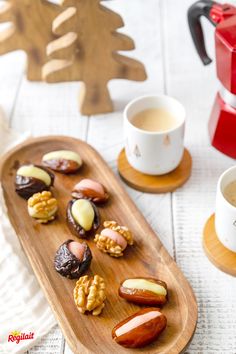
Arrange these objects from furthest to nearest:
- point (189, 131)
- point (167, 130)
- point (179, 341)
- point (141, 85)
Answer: point (141, 85) → point (189, 131) → point (167, 130) → point (179, 341)

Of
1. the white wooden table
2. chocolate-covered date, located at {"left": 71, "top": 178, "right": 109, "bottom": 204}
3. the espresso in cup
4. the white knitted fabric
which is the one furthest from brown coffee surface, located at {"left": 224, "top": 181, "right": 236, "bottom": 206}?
the white knitted fabric

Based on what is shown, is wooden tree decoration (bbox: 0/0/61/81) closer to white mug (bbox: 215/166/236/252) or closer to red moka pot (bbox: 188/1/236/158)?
red moka pot (bbox: 188/1/236/158)

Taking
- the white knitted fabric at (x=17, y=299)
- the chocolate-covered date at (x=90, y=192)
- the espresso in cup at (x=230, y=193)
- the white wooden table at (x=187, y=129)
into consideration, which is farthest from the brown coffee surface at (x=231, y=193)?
the white knitted fabric at (x=17, y=299)

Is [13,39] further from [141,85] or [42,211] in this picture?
[42,211]

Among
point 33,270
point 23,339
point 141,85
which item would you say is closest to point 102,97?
point 141,85

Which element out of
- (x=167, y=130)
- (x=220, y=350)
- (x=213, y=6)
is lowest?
(x=220, y=350)

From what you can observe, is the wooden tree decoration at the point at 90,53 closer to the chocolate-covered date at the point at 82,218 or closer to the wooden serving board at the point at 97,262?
the wooden serving board at the point at 97,262

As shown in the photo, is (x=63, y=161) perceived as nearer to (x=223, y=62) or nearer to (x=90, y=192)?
(x=90, y=192)

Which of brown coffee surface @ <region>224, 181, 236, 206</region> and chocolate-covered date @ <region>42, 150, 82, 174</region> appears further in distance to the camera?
chocolate-covered date @ <region>42, 150, 82, 174</region>
